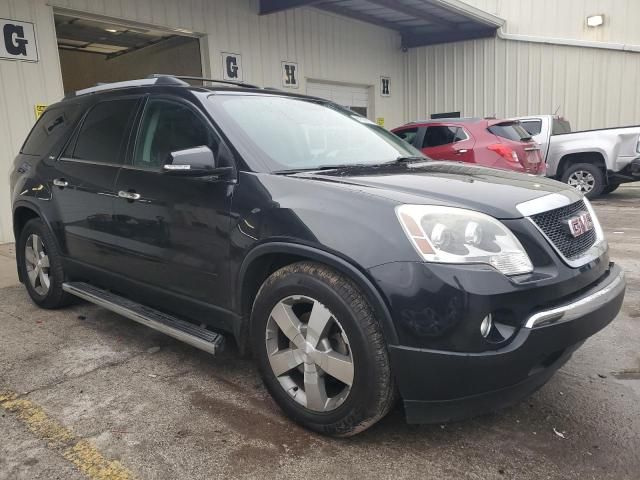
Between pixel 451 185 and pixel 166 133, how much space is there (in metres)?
1.85

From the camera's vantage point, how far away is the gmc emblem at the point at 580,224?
2.56 metres

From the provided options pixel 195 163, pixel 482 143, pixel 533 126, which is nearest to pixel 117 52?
pixel 482 143

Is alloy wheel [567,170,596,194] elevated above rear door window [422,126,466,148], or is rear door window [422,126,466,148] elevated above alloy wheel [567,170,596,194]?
rear door window [422,126,466,148]

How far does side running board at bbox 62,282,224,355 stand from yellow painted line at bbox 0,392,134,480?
0.73 meters

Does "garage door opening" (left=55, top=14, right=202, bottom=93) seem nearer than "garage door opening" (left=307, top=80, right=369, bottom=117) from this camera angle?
Yes

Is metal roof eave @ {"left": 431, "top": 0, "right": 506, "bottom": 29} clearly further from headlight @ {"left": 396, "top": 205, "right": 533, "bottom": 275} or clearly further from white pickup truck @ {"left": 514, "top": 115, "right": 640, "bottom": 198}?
headlight @ {"left": 396, "top": 205, "right": 533, "bottom": 275}

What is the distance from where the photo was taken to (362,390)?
2338 mm

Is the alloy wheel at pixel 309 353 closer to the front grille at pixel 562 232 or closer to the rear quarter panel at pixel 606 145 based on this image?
the front grille at pixel 562 232

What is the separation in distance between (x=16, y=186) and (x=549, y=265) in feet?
14.7

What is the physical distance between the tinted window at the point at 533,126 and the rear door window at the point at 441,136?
2.95 meters

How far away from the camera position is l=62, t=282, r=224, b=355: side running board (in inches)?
118

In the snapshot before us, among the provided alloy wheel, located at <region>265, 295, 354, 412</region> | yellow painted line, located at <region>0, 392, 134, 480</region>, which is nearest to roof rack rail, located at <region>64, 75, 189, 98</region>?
alloy wheel, located at <region>265, 295, 354, 412</region>

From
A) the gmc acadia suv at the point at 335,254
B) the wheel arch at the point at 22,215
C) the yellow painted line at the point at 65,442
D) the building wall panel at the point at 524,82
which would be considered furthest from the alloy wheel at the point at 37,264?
the building wall panel at the point at 524,82

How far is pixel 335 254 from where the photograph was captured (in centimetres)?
238
